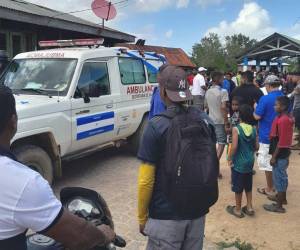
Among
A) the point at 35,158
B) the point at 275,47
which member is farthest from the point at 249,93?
the point at 275,47

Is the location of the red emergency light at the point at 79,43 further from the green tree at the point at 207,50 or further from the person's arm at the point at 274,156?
the green tree at the point at 207,50

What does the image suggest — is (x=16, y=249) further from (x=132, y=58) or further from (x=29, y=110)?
(x=132, y=58)

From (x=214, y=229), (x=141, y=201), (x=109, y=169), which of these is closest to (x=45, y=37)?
(x=109, y=169)

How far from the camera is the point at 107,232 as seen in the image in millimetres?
2023

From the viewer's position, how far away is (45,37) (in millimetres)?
11312

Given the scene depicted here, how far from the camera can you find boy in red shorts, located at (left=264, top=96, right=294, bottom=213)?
5238mm

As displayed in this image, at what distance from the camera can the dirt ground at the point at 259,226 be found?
4496 millimetres

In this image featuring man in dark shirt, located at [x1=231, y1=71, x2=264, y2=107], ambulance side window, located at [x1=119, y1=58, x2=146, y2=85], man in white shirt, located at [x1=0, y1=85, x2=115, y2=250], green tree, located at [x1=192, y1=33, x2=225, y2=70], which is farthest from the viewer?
green tree, located at [x1=192, y1=33, x2=225, y2=70]

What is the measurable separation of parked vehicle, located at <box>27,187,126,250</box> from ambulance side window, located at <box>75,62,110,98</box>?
408 cm

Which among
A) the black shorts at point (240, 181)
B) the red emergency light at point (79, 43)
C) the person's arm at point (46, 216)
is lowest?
the black shorts at point (240, 181)

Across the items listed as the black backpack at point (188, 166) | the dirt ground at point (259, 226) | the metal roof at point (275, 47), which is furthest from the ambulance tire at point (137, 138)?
the metal roof at point (275, 47)

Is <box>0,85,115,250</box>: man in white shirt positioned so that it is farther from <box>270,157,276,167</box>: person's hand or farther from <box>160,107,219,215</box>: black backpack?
<box>270,157,276,167</box>: person's hand

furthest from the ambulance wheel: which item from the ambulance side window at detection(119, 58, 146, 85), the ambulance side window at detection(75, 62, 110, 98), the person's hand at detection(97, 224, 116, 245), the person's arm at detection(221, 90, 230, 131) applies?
the person's hand at detection(97, 224, 116, 245)

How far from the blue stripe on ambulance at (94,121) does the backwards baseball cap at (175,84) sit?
11.8ft
